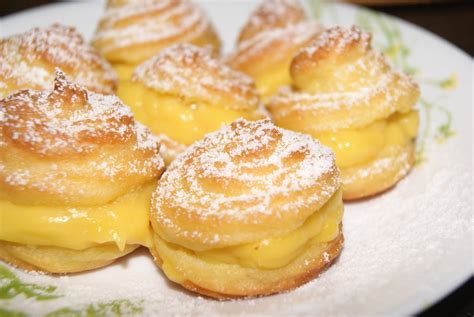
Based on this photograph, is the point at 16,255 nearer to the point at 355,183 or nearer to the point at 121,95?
the point at 121,95

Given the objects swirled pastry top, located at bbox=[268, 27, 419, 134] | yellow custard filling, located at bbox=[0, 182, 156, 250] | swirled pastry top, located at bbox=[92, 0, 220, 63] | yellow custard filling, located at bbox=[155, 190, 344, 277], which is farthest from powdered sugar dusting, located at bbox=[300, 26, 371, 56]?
yellow custard filling, located at bbox=[0, 182, 156, 250]

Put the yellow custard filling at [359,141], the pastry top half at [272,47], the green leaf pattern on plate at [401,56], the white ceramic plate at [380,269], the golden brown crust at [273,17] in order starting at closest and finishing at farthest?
the white ceramic plate at [380,269]
the yellow custard filling at [359,141]
the green leaf pattern on plate at [401,56]
the pastry top half at [272,47]
the golden brown crust at [273,17]

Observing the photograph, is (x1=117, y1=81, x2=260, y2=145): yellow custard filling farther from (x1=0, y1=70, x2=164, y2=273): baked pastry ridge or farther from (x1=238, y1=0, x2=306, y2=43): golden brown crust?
(x1=238, y1=0, x2=306, y2=43): golden brown crust

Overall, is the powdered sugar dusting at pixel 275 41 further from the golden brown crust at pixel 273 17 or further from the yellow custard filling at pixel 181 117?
the yellow custard filling at pixel 181 117

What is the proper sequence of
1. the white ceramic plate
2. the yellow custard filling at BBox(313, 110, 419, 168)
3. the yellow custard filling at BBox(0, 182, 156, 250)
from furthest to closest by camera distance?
1. the yellow custard filling at BBox(313, 110, 419, 168)
2. the yellow custard filling at BBox(0, 182, 156, 250)
3. the white ceramic plate

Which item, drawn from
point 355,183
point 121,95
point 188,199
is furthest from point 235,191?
point 121,95

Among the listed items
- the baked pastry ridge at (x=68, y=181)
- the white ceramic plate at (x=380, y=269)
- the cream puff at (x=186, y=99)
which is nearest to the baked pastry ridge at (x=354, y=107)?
the white ceramic plate at (x=380, y=269)
